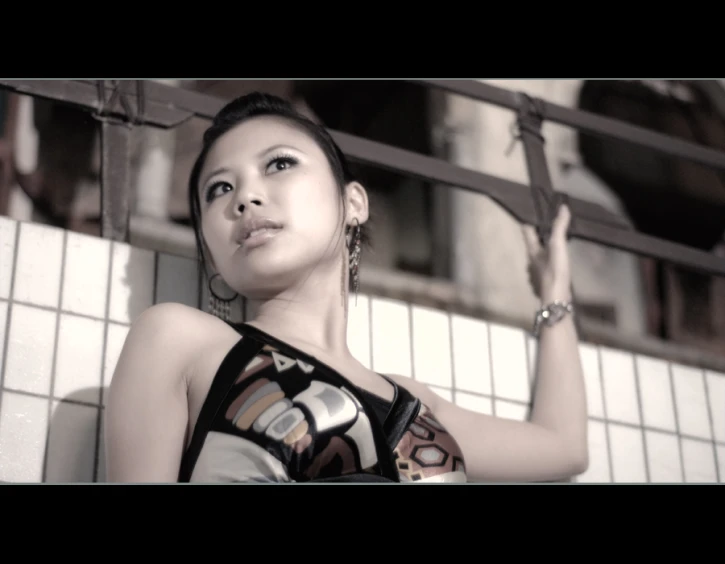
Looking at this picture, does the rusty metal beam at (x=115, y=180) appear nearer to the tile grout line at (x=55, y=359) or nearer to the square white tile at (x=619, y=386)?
the tile grout line at (x=55, y=359)

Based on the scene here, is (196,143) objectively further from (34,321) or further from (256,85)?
(34,321)

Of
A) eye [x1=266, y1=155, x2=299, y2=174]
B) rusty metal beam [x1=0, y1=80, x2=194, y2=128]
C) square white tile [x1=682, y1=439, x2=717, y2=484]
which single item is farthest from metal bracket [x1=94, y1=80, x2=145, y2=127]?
square white tile [x1=682, y1=439, x2=717, y2=484]

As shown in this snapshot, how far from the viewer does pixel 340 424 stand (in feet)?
6.48

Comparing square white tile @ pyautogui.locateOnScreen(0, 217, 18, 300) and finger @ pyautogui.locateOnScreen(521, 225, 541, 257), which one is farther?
finger @ pyautogui.locateOnScreen(521, 225, 541, 257)

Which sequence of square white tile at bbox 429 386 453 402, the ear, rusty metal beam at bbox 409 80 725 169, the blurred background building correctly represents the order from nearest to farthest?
1. the ear
2. square white tile at bbox 429 386 453 402
3. rusty metal beam at bbox 409 80 725 169
4. the blurred background building

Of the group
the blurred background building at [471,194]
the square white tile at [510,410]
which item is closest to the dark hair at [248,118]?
the square white tile at [510,410]

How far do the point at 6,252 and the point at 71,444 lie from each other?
1.45 ft

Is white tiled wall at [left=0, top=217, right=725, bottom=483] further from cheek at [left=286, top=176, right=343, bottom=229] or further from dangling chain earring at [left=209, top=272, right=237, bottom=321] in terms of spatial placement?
cheek at [left=286, top=176, right=343, bottom=229]

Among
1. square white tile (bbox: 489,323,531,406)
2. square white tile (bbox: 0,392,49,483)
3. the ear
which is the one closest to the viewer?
square white tile (bbox: 0,392,49,483)

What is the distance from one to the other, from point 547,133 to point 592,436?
12.3ft

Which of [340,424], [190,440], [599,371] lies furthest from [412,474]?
[599,371]

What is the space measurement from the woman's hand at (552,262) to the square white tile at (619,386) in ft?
0.77

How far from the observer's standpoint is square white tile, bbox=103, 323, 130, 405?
2285 mm

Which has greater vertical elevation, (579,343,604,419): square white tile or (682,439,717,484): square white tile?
(579,343,604,419): square white tile
